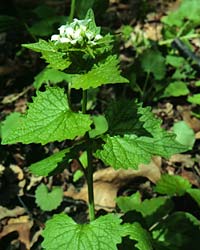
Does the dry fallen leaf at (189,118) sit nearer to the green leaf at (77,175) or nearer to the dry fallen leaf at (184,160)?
the dry fallen leaf at (184,160)

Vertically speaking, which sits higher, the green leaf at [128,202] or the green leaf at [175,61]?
the green leaf at [175,61]

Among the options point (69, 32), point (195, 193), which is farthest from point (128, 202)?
point (69, 32)

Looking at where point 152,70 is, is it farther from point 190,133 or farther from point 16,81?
point 16,81

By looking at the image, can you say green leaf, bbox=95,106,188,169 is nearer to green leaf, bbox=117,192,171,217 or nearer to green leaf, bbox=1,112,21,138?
green leaf, bbox=117,192,171,217

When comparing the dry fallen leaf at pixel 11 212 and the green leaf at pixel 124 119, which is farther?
the dry fallen leaf at pixel 11 212

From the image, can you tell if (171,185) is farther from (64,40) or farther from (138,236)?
(64,40)

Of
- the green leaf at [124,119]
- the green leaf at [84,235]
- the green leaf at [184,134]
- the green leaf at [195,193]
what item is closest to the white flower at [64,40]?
the green leaf at [124,119]
